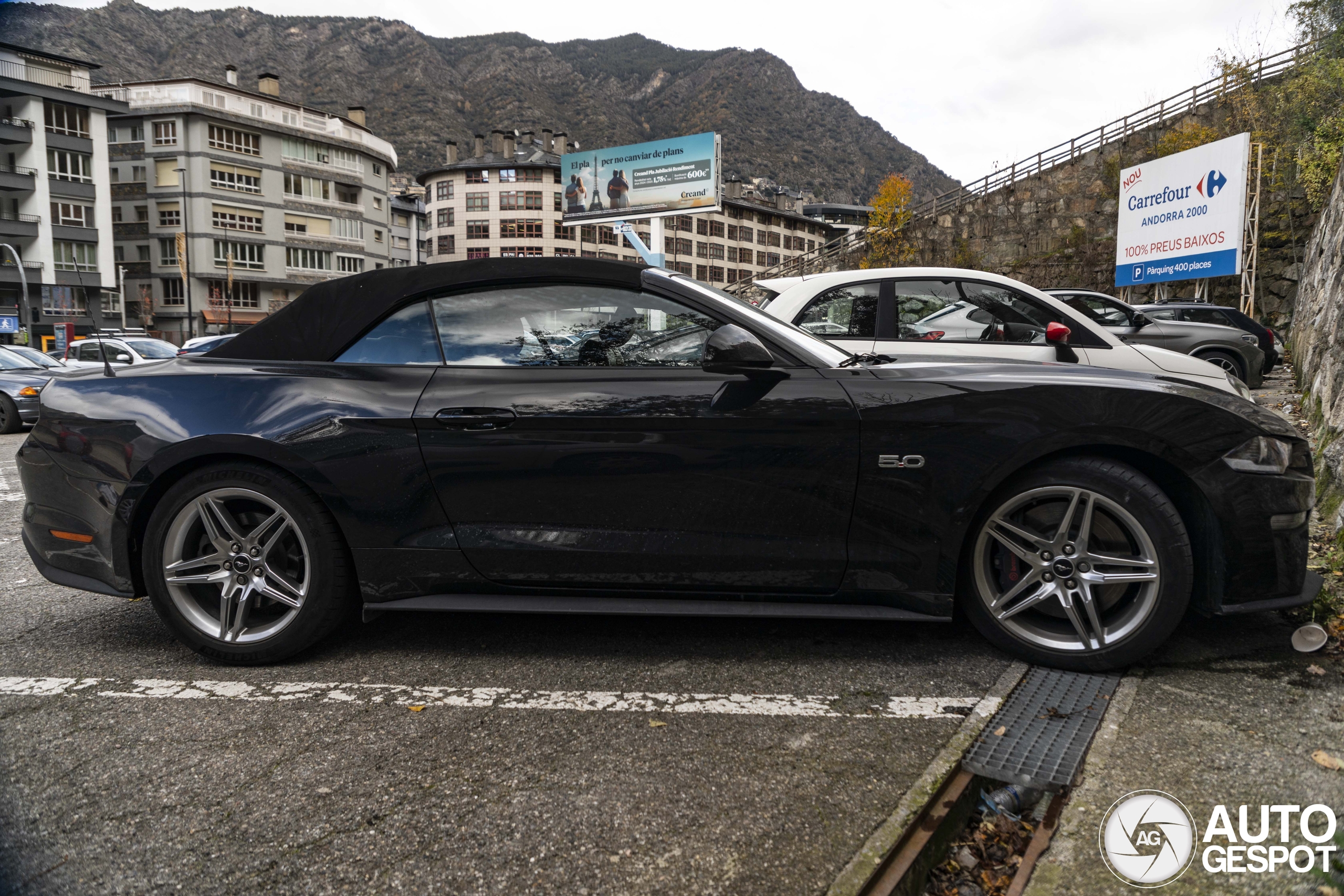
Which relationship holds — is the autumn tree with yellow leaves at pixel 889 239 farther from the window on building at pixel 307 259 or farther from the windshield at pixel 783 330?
the window on building at pixel 307 259

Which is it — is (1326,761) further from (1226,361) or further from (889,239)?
(889,239)

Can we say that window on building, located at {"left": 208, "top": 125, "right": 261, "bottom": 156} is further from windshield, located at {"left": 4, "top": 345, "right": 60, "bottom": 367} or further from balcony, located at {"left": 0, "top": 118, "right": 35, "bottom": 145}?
windshield, located at {"left": 4, "top": 345, "right": 60, "bottom": 367}

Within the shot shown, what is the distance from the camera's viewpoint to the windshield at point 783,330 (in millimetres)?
3082

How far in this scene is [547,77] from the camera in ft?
501

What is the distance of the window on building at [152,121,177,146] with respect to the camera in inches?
2405

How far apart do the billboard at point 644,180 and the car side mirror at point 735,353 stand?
110ft

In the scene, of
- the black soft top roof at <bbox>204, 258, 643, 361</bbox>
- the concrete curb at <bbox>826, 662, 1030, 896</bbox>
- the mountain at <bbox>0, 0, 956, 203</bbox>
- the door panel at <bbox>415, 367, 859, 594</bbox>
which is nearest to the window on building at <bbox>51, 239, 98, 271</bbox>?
the black soft top roof at <bbox>204, 258, 643, 361</bbox>

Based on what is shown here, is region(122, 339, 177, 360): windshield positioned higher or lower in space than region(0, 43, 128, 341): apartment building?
lower

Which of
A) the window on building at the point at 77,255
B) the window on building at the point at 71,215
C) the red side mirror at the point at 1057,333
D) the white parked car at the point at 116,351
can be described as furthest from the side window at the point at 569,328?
the window on building at the point at 71,215

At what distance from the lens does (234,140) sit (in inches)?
2485

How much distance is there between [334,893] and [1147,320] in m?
→ 12.1

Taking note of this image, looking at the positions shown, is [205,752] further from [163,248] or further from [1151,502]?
[163,248]

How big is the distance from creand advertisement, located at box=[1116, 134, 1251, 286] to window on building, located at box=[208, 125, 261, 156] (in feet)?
202

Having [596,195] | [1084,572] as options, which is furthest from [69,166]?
[1084,572]
